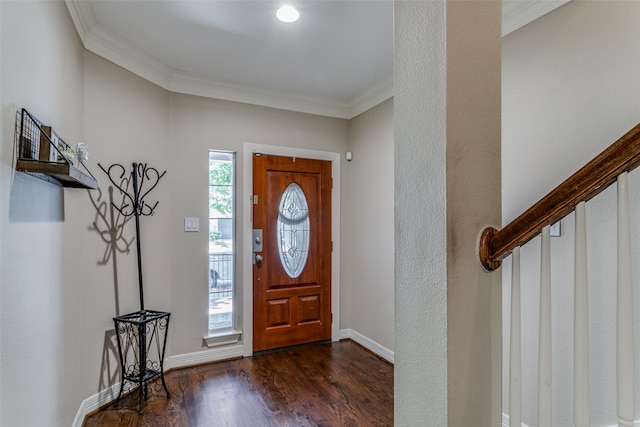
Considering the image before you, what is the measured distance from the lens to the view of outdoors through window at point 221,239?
10.3ft

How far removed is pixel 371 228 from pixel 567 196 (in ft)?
8.45

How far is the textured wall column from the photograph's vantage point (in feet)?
2.75

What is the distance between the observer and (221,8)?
1.99m

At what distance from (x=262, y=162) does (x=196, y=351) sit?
1.80m

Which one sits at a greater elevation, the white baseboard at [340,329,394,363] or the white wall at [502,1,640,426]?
the white wall at [502,1,640,426]

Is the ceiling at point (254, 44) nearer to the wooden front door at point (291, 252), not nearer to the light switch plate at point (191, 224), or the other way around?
the wooden front door at point (291, 252)

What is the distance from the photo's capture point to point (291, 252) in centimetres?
338

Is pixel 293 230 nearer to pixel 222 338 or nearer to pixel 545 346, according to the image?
pixel 222 338

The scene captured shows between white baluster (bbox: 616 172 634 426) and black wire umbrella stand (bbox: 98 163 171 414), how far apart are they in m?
2.44

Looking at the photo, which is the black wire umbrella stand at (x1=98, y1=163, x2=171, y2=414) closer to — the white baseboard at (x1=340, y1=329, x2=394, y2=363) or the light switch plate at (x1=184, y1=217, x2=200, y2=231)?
the light switch plate at (x1=184, y1=217, x2=200, y2=231)

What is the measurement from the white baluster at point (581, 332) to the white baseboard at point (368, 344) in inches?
94.3

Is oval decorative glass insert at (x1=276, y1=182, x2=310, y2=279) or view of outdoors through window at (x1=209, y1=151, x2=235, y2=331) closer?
view of outdoors through window at (x1=209, y1=151, x2=235, y2=331)

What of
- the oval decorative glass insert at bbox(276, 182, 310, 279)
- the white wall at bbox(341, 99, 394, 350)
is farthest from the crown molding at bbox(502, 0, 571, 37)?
the oval decorative glass insert at bbox(276, 182, 310, 279)

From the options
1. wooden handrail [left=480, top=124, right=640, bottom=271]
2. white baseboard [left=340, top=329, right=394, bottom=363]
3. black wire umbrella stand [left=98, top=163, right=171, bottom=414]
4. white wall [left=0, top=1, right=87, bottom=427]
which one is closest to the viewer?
wooden handrail [left=480, top=124, right=640, bottom=271]
